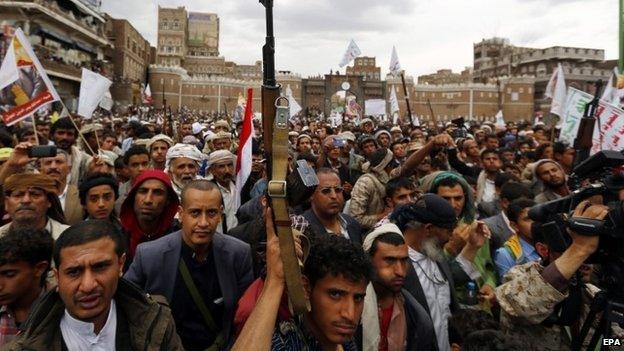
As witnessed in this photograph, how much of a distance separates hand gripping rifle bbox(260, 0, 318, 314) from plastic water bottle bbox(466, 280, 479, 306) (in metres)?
1.92

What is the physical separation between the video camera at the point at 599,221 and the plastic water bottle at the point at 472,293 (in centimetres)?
91

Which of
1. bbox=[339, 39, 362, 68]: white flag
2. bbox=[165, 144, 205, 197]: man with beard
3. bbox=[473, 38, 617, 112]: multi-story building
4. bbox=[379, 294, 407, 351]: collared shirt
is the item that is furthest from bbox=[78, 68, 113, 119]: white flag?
bbox=[473, 38, 617, 112]: multi-story building

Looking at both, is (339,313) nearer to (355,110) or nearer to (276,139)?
(276,139)

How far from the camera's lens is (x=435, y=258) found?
2961mm

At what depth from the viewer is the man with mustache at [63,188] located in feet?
12.8

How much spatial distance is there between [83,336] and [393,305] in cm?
151

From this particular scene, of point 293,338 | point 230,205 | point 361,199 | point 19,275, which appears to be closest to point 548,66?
point 361,199

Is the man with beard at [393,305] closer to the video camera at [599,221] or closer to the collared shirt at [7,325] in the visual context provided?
the video camera at [599,221]

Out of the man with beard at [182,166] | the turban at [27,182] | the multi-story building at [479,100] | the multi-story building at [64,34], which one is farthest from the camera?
the multi-story building at [479,100]

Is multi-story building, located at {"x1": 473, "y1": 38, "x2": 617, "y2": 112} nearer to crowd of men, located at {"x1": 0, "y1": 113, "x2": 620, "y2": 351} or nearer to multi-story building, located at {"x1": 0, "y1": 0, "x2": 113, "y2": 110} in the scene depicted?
multi-story building, located at {"x1": 0, "y1": 0, "x2": 113, "y2": 110}

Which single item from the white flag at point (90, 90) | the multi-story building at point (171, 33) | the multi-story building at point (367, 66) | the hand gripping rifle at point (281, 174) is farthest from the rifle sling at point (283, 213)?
the multi-story building at point (171, 33)

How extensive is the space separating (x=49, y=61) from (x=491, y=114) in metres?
58.8

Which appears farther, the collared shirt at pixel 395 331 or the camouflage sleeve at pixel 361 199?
the camouflage sleeve at pixel 361 199

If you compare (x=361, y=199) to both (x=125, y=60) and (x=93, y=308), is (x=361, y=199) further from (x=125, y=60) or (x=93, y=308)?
(x=125, y=60)
